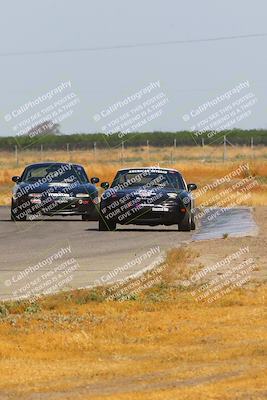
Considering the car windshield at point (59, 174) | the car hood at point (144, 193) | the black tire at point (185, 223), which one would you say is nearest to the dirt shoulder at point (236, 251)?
the black tire at point (185, 223)

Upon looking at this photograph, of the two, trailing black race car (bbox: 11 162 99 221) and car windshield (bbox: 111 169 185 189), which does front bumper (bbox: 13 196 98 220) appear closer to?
trailing black race car (bbox: 11 162 99 221)

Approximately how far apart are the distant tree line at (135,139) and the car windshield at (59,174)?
275 ft

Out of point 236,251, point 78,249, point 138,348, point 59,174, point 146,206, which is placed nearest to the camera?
point 138,348

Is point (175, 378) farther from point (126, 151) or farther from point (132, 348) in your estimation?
point (126, 151)

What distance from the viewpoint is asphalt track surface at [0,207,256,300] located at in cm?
1761

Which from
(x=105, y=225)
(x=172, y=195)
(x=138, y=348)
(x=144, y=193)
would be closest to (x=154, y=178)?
(x=172, y=195)

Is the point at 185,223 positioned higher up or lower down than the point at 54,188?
lower down

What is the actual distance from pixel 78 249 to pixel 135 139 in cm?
10796

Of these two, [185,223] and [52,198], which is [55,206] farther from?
[185,223]

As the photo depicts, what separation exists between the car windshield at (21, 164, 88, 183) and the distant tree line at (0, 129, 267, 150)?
275 ft

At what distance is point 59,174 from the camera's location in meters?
33.9

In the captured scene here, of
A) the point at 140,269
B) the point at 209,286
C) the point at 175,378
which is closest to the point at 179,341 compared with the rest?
the point at 175,378

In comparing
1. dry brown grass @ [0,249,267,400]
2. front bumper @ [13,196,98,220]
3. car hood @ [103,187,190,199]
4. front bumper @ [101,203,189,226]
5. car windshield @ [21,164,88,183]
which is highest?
dry brown grass @ [0,249,267,400]

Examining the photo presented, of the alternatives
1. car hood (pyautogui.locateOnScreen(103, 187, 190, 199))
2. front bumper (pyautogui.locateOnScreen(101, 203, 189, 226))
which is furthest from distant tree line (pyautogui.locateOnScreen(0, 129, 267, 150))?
front bumper (pyautogui.locateOnScreen(101, 203, 189, 226))
